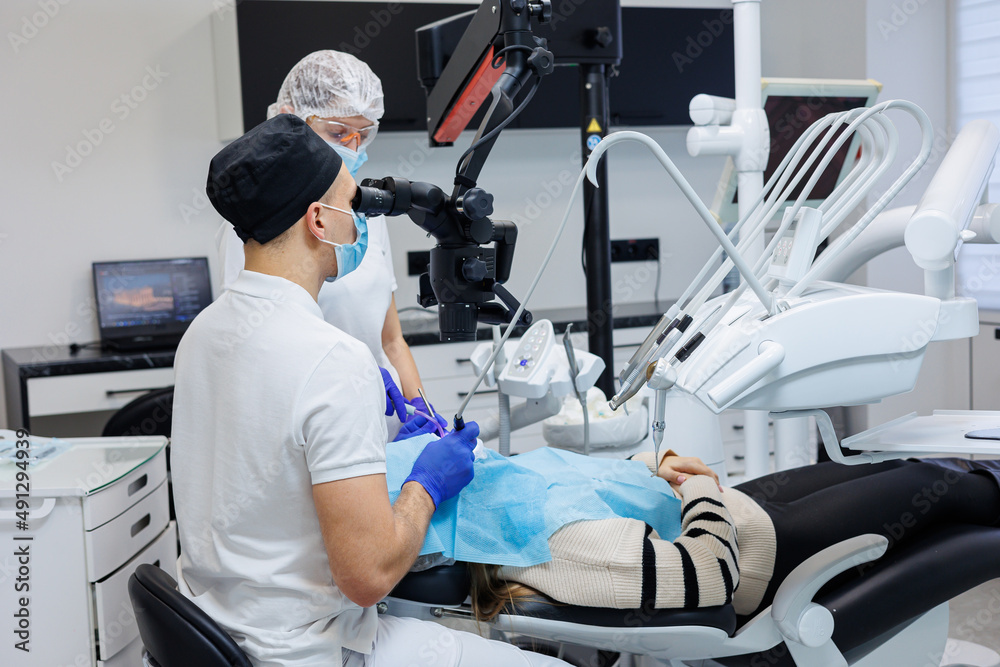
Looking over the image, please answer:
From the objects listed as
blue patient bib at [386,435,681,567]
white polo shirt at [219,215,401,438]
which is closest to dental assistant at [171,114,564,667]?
blue patient bib at [386,435,681,567]

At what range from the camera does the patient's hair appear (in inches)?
48.4


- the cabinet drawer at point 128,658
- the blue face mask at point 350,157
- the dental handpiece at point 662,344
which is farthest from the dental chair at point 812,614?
the blue face mask at point 350,157

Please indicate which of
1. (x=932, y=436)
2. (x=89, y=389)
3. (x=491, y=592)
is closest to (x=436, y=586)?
(x=491, y=592)

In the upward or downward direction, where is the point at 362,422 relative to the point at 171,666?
upward

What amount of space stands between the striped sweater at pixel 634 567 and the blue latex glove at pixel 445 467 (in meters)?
0.17

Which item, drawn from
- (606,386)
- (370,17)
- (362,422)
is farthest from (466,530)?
(370,17)

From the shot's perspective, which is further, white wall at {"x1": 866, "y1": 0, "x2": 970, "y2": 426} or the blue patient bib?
white wall at {"x1": 866, "y1": 0, "x2": 970, "y2": 426}

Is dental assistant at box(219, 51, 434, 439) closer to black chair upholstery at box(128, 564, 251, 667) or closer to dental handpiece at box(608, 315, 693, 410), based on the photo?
dental handpiece at box(608, 315, 693, 410)

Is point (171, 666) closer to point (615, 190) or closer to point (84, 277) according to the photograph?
point (84, 277)

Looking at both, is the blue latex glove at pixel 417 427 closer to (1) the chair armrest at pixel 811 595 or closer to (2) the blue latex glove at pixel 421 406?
(2) the blue latex glove at pixel 421 406

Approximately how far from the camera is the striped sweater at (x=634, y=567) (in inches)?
46.8

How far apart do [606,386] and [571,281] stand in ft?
4.73

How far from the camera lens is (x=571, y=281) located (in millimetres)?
3803

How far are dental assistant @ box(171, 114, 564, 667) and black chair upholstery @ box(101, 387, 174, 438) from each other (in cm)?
140
